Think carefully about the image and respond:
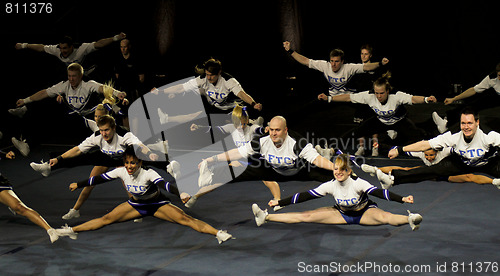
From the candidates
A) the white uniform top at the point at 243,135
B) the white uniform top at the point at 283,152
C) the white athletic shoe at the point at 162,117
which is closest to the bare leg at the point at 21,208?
the white uniform top at the point at 283,152

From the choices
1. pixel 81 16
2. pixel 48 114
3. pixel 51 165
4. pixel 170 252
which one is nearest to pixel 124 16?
pixel 81 16

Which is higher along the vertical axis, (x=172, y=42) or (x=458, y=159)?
(x=172, y=42)

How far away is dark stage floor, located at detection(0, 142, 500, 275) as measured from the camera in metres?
6.98

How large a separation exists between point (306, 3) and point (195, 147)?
11.2 feet

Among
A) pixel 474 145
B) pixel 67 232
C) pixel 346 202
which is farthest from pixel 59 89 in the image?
pixel 474 145

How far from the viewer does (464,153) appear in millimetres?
8008

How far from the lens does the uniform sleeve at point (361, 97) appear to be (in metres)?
10.4

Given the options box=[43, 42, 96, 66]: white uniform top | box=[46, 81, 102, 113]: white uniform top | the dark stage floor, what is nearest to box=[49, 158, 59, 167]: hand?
the dark stage floor

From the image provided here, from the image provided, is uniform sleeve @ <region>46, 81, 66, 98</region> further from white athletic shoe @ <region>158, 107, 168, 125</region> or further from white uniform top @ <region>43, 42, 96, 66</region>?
white athletic shoe @ <region>158, 107, 168, 125</region>

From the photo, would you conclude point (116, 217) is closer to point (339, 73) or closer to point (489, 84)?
point (339, 73)

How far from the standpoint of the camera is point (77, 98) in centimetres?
1048

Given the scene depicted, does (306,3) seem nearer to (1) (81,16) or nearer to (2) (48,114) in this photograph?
(1) (81,16)

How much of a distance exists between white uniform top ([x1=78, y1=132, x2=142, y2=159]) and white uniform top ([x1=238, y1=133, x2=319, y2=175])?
53.7 inches

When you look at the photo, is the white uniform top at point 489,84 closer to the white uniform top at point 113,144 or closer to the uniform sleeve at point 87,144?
the white uniform top at point 113,144
